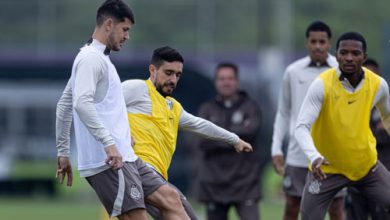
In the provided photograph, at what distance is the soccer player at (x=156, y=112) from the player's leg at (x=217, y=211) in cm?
373

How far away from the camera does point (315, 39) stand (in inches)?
535

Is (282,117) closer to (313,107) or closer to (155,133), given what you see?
(313,107)

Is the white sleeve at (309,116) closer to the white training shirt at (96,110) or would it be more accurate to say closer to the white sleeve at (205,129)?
the white sleeve at (205,129)

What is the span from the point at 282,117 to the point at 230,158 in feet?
4.92

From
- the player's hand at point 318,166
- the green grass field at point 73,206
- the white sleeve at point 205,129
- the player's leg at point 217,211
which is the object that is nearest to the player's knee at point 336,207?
the player's leg at point 217,211

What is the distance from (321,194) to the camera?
A: 39.8ft

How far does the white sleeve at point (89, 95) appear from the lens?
9945 mm

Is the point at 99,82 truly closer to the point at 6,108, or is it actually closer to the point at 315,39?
the point at 315,39

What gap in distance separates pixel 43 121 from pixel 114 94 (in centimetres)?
2439

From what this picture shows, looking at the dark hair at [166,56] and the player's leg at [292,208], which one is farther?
the player's leg at [292,208]

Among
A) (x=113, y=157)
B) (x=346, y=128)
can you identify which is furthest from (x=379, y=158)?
(x=113, y=157)

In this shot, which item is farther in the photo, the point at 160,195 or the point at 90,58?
the point at 160,195

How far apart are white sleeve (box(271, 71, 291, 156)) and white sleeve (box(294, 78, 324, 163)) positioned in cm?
201

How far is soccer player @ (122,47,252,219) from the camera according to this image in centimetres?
1126
